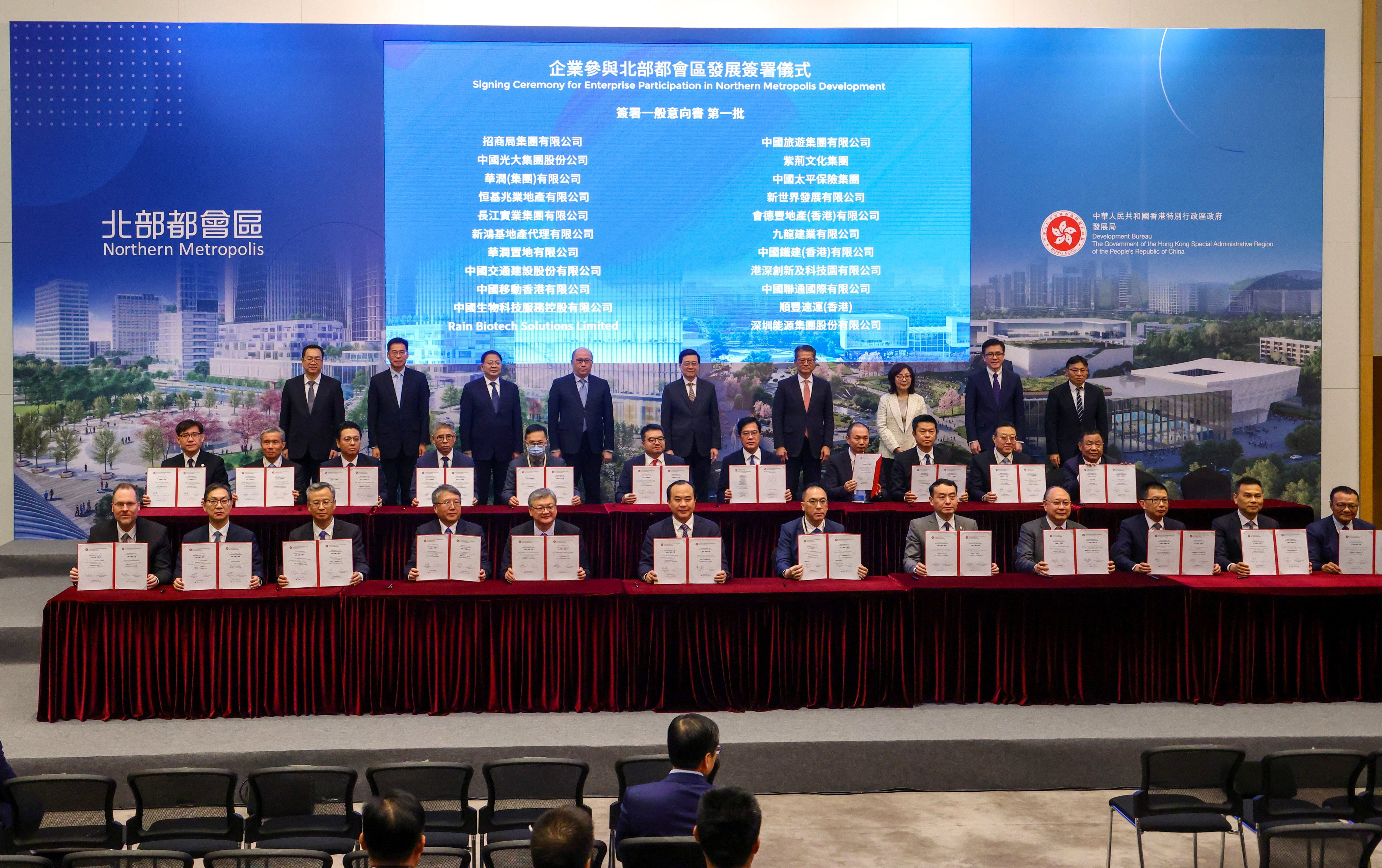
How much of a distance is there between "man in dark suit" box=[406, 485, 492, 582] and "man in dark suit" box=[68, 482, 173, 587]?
131 centimetres

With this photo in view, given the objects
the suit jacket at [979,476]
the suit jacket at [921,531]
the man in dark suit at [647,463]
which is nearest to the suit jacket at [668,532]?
the man in dark suit at [647,463]

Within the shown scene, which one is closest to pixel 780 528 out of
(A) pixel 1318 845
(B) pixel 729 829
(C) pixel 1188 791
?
(C) pixel 1188 791

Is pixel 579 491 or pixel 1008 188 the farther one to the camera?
pixel 1008 188

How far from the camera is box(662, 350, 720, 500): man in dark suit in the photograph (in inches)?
323

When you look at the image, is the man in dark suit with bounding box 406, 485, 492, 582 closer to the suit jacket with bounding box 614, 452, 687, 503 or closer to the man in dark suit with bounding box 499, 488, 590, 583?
the man in dark suit with bounding box 499, 488, 590, 583

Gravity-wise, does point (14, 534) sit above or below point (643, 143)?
below

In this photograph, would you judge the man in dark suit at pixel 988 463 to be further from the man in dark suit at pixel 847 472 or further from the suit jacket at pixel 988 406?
the suit jacket at pixel 988 406

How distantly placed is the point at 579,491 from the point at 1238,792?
220 inches

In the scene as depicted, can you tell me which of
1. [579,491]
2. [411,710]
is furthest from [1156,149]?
[411,710]

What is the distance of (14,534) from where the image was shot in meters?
9.17

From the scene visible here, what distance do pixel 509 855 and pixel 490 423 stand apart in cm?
524

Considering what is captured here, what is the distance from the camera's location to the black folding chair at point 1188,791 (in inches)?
153

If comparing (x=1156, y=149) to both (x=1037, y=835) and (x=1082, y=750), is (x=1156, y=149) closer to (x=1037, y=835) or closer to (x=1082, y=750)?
(x=1082, y=750)

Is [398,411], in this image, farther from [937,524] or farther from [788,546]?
[937,524]
